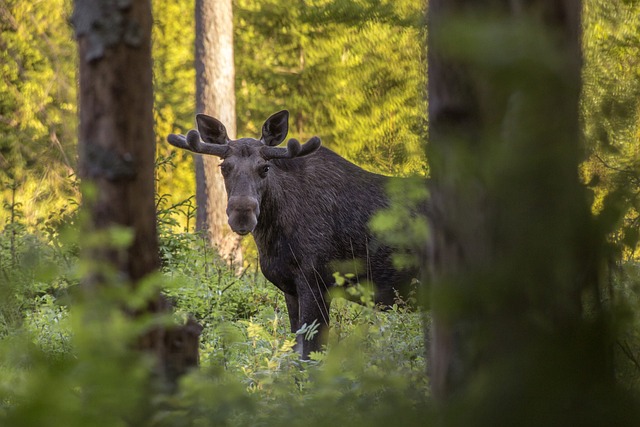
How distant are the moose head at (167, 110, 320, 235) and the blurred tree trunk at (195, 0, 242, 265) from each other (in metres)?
7.13

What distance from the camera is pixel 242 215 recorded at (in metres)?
7.65

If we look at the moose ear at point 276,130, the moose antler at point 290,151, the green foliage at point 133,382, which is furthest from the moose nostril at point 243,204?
the green foliage at point 133,382

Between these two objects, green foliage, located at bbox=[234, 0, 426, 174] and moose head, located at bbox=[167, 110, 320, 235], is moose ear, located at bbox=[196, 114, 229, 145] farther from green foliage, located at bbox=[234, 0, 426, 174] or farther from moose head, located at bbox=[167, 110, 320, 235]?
green foliage, located at bbox=[234, 0, 426, 174]

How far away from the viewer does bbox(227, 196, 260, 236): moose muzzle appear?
7.64 m

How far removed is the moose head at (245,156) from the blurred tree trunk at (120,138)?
399 cm

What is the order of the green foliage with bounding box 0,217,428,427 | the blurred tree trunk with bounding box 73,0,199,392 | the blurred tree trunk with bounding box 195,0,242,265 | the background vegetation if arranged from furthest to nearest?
1. the blurred tree trunk with bounding box 195,0,242,265
2. the blurred tree trunk with bounding box 73,0,199,392
3. the background vegetation
4. the green foliage with bounding box 0,217,428,427

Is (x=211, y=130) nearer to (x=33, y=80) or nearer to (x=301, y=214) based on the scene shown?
(x=301, y=214)

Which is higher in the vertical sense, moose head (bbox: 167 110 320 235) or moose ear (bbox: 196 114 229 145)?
moose ear (bbox: 196 114 229 145)

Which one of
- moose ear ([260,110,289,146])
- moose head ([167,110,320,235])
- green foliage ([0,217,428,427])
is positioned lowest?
green foliage ([0,217,428,427])

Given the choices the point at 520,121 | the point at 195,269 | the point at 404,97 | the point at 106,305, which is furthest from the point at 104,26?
the point at 404,97

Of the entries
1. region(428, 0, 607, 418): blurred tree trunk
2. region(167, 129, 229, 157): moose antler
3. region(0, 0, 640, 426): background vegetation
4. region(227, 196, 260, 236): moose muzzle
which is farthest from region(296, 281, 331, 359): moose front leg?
region(428, 0, 607, 418): blurred tree trunk

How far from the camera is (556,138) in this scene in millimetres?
1952

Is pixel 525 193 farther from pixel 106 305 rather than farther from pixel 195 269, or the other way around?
pixel 195 269

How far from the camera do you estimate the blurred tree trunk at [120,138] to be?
11.6 ft
